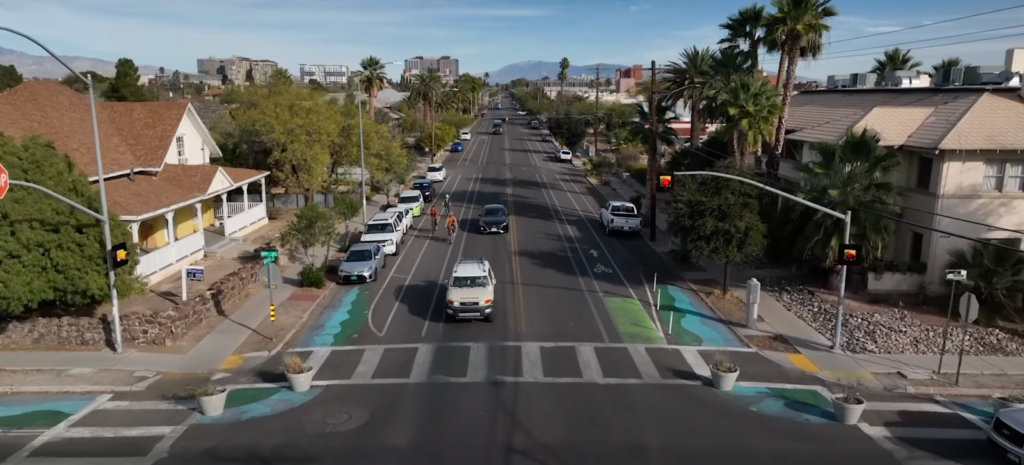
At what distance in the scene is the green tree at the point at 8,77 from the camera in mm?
87312

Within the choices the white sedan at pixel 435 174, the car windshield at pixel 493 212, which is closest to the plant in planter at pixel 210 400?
the car windshield at pixel 493 212

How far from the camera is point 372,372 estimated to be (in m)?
18.7

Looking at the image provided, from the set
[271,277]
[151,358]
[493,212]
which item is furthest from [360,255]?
[493,212]

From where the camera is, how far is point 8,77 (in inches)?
3723

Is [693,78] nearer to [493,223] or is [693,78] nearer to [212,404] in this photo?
[493,223]

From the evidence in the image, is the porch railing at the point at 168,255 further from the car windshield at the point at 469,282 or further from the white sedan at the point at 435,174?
the white sedan at the point at 435,174

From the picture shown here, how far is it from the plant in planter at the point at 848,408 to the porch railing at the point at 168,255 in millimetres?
21321

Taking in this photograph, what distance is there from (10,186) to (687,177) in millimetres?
22606

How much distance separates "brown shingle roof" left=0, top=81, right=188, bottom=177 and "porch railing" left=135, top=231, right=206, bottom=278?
415 centimetres

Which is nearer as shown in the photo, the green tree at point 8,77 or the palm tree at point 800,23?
the palm tree at point 800,23

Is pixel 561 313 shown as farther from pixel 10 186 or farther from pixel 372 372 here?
pixel 10 186

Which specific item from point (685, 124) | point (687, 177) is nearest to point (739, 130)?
point (687, 177)

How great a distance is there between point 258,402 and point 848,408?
13.3m

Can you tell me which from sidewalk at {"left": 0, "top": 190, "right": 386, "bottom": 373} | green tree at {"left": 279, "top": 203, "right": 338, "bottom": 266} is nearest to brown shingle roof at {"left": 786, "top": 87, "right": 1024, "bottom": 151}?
green tree at {"left": 279, "top": 203, "right": 338, "bottom": 266}
